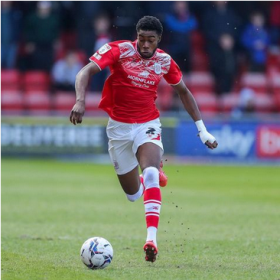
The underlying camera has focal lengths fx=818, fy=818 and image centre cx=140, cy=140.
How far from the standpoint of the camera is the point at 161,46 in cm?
2198

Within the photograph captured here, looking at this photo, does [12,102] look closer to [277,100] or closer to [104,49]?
[277,100]

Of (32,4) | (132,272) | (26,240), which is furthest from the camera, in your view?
(32,4)

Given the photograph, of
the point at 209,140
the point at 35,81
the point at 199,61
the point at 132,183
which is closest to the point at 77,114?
the point at 209,140

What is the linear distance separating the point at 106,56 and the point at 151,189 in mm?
1376

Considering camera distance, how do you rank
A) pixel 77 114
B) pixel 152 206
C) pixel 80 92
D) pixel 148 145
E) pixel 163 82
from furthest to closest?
pixel 163 82
pixel 148 145
pixel 152 206
pixel 80 92
pixel 77 114

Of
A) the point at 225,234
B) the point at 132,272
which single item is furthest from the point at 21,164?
the point at 132,272

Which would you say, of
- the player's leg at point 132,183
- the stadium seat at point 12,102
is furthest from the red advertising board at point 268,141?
the player's leg at point 132,183

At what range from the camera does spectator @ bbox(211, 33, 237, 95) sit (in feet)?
71.1

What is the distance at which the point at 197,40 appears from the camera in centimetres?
2345

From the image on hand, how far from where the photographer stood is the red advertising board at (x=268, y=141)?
20.1m

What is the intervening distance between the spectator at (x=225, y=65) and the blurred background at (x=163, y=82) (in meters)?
0.03

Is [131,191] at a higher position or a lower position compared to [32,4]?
lower

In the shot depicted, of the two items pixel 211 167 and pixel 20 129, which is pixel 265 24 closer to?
pixel 211 167

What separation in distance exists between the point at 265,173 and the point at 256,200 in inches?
182
